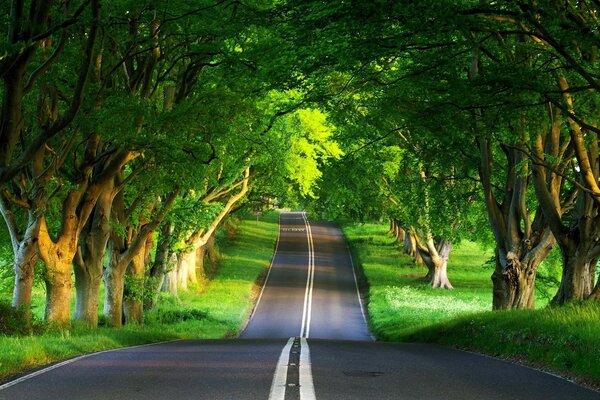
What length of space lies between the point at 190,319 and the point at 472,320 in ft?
60.6

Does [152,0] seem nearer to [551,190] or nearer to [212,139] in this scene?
[212,139]

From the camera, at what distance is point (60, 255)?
20.4 m

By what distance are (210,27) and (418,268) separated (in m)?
44.3

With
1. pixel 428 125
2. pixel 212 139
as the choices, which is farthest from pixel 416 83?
pixel 212 139

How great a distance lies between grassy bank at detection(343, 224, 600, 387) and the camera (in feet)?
40.0

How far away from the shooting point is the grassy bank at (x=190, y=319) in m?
→ 12.6

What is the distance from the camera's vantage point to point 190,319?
3509 centimetres

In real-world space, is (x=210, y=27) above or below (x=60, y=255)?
above

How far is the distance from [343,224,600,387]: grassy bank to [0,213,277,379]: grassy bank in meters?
7.05

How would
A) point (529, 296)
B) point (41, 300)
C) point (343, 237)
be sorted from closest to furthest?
point (529, 296) < point (41, 300) < point (343, 237)

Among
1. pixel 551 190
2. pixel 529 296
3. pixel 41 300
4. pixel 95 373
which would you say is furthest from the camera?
pixel 41 300

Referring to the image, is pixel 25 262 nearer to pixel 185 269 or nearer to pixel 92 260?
pixel 92 260

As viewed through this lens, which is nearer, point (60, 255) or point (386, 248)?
point (60, 255)

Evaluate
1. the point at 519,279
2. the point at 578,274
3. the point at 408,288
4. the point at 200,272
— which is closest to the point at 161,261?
the point at 519,279
